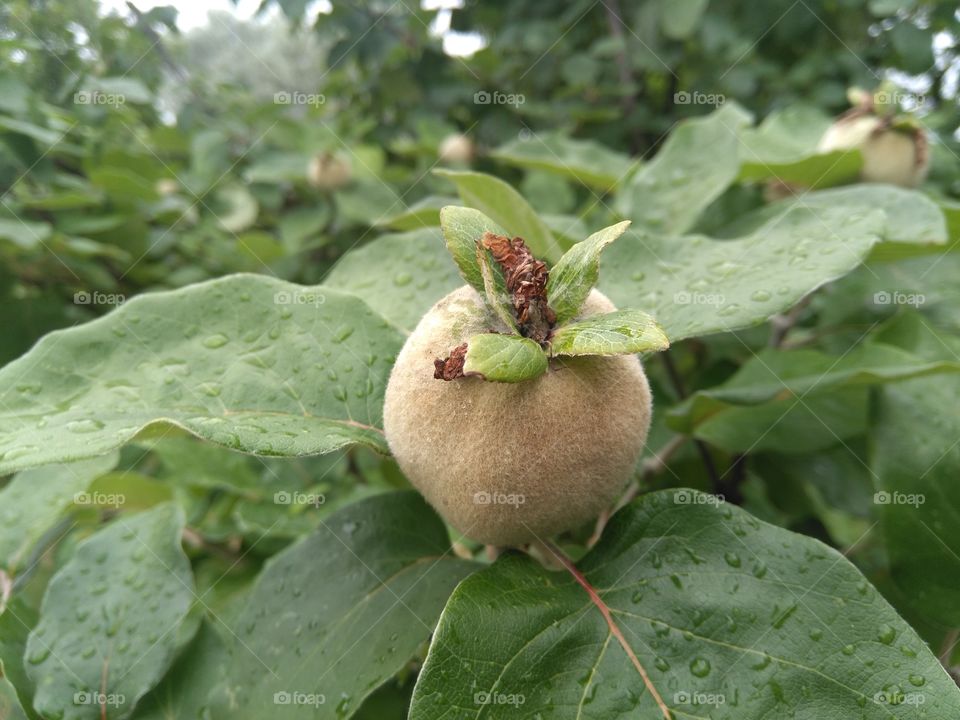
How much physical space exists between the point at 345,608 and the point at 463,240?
53 cm

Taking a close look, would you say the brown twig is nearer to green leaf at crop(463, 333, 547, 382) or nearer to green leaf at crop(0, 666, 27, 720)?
green leaf at crop(463, 333, 547, 382)

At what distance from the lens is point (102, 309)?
2355 mm

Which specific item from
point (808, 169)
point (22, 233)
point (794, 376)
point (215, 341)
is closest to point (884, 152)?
point (808, 169)

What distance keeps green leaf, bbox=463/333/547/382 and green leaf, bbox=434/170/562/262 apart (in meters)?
0.39

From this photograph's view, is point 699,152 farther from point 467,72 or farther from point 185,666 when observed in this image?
point 467,72

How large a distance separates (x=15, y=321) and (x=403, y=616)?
1.80 meters

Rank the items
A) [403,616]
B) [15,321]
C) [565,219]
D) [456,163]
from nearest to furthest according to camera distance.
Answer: [403,616] → [565,219] → [15,321] → [456,163]

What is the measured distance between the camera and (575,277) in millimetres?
747

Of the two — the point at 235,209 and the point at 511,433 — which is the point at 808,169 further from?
the point at 235,209

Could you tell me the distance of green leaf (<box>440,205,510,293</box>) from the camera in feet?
2.44

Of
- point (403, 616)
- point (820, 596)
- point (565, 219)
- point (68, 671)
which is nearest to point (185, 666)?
point (68, 671)

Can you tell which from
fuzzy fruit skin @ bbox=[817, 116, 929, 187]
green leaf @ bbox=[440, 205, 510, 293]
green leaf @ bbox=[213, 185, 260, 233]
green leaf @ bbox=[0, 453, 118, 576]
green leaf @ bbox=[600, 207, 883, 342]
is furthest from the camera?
green leaf @ bbox=[213, 185, 260, 233]

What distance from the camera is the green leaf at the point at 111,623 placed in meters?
0.95

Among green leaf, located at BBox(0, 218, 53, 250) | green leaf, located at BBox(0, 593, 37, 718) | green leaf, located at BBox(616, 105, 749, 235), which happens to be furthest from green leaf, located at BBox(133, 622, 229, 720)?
green leaf, located at BBox(0, 218, 53, 250)
